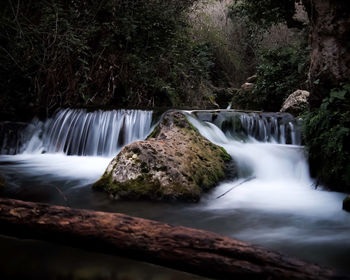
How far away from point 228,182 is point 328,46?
8.49ft

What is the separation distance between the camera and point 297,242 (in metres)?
2.61

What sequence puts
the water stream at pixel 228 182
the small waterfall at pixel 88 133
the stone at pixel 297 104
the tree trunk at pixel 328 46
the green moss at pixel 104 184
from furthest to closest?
the stone at pixel 297 104 → the small waterfall at pixel 88 133 → the tree trunk at pixel 328 46 → the green moss at pixel 104 184 → the water stream at pixel 228 182

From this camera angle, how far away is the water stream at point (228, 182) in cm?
284

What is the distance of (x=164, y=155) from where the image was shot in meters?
4.06

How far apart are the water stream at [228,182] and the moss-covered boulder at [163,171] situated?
0.59 feet

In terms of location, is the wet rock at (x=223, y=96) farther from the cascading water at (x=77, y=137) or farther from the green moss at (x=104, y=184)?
the green moss at (x=104, y=184)

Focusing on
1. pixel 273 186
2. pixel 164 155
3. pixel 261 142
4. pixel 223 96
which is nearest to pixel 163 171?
pixel 164 155

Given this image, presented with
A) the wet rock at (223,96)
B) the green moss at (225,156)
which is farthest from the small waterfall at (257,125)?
the wet rock at (223,96)

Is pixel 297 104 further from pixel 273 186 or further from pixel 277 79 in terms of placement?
pixel 273 186

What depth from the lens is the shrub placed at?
3.83 m

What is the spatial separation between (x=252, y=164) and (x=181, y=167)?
5.55ft

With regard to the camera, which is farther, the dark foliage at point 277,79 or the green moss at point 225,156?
the dark foliage at point 277,79

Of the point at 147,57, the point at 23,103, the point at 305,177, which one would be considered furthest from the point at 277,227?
the point at 147,57

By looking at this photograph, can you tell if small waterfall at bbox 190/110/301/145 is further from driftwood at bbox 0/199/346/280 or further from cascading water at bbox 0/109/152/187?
driftwood at bbox 0/199/346/280
